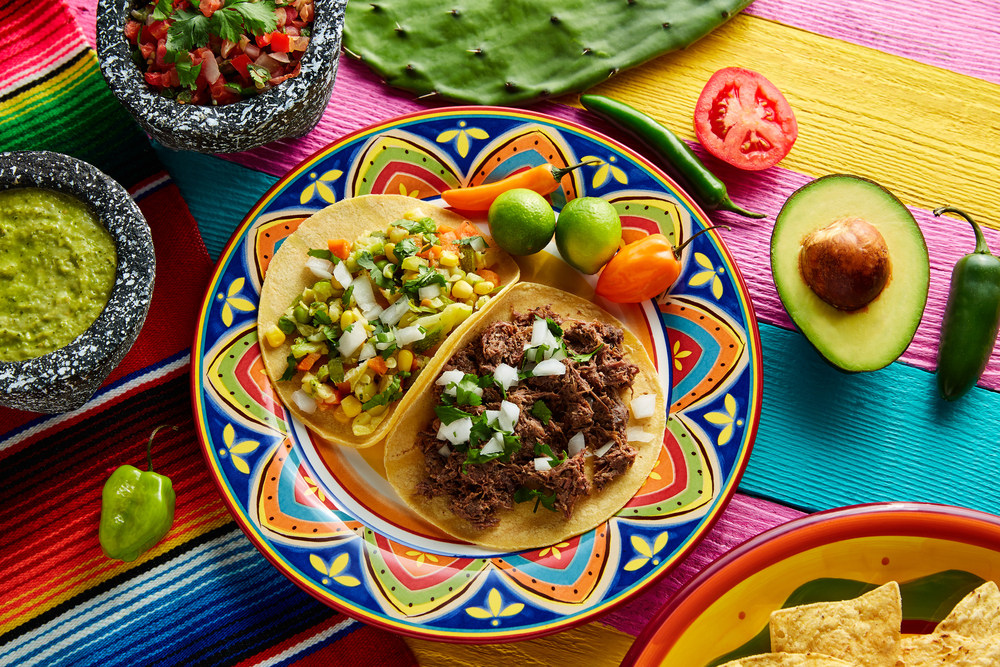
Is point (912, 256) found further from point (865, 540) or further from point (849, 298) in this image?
point (865, 540)

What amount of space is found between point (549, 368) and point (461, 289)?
0.51 meters

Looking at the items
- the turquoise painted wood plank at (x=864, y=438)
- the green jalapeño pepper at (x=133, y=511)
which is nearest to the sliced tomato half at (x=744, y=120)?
the turquoise painted wood plank at (x=864, y=438)

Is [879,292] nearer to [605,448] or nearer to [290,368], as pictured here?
[605,448]

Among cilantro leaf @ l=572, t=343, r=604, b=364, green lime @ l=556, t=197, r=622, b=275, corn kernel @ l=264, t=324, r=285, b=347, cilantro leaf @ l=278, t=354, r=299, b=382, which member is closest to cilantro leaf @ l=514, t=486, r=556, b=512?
cilantro leaf @ l=572, t=343, r=604, b=364

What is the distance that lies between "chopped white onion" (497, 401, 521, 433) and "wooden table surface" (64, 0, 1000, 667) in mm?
960

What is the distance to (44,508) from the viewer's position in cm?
279

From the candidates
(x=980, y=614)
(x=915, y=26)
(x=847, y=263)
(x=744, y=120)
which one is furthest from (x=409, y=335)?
(x=915, y=26)

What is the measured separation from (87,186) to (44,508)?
55.4 inches

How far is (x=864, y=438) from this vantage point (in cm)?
295

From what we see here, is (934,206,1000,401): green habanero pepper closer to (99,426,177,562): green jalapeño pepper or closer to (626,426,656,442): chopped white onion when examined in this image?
(626,426,656,442): chopped white onion

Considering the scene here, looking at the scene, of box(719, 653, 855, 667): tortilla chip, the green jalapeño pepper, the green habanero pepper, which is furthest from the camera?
the green habanero pepper

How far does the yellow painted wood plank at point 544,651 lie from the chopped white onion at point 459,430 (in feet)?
2.96

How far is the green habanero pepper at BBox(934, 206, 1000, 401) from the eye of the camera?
112 inches

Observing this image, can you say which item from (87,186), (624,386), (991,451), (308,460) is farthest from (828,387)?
(87,186)
